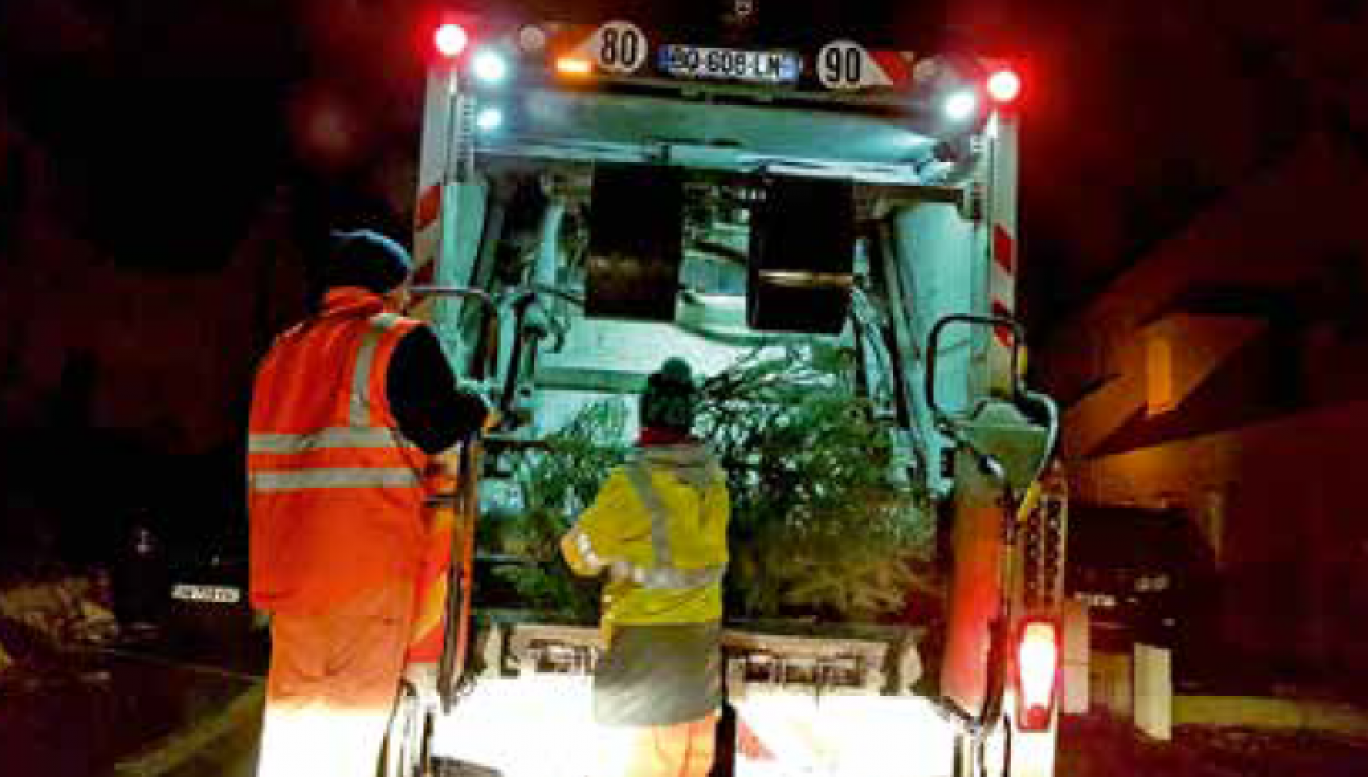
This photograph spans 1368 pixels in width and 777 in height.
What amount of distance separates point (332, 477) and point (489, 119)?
2010mm

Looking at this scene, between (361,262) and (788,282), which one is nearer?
(361,262)

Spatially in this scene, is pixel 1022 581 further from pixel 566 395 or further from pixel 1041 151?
pixel 1041 151

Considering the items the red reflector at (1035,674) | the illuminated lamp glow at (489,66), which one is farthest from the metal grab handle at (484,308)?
the red reflector at (1035,674)

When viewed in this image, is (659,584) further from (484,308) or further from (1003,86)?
(1003,86)

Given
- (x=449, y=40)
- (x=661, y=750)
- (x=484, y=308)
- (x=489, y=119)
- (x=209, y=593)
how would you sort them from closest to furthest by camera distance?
(x=661, y=750) < (x=484, y=308) < (x=449, y=40) < (x=489, y=119) < (x=209, y=593)

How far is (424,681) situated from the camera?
3.43 metres

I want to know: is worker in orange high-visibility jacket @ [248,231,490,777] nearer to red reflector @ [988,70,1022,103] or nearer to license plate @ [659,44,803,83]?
license plate @ [659,44,803,83]

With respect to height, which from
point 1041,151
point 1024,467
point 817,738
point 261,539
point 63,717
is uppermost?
point 1041,151

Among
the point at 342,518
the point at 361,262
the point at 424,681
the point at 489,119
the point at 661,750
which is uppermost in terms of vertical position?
the point at 489,119

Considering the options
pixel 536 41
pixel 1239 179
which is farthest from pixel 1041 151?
pixel 536 41

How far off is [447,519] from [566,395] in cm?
218

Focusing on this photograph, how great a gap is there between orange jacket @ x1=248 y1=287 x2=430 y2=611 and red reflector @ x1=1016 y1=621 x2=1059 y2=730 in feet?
5.33

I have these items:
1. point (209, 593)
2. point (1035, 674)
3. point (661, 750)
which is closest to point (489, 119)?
point (661, 750)

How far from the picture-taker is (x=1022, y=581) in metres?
3.65
